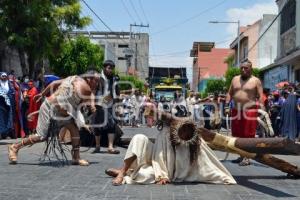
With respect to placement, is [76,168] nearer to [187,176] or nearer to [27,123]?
[187,176]

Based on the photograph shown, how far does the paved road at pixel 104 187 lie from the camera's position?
6430 mm

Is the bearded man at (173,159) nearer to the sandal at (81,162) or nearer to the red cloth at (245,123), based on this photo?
the sandal at (81,162)

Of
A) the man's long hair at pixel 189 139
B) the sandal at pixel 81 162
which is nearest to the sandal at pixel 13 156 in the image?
the sandal at pixel 81 162

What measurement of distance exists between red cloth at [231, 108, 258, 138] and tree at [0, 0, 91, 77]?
13.0 m

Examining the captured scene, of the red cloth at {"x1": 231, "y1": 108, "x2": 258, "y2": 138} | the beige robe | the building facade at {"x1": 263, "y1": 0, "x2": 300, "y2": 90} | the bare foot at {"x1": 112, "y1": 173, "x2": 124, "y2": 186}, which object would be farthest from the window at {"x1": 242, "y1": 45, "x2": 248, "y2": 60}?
the bare foot at {"x1": 112, "y1": 173, "x2": 124, "y2": 186}

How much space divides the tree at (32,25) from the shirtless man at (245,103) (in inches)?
502


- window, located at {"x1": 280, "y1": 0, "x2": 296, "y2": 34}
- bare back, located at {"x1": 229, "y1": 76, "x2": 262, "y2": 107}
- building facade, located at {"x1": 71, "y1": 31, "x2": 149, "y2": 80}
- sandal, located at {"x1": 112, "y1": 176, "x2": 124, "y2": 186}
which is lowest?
sandal, located at {"x1": 112, "y1": 176, "x2": 124, "y2": 186}

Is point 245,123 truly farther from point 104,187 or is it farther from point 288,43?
point 288,43

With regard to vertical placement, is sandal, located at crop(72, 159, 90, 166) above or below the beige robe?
below

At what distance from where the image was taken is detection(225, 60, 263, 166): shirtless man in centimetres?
956

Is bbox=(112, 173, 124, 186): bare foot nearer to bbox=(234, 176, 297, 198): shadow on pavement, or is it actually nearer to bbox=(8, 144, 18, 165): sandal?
bbox=(234, 176, 297, 198): shadow on pavement

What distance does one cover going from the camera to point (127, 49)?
250ft

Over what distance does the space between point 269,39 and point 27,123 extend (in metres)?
39.0

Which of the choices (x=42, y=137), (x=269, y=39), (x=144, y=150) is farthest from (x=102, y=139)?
(x=269, y=39)
